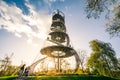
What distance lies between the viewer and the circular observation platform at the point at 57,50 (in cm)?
3483

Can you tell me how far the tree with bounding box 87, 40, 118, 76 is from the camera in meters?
39.7

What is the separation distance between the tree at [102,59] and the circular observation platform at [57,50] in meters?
6.74

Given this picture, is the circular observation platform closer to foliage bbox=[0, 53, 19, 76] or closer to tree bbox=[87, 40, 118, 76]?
tree bbox=[87, 40, 118, 76]

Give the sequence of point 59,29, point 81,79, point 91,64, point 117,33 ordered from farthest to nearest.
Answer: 1. point 91,64
2. point 59,29
3. point 81,79
4. point 117,33

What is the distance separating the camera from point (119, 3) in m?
12.7

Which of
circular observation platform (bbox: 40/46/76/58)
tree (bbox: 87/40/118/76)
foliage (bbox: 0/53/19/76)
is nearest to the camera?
circular observation platform (bbox: 40/46/76/58)

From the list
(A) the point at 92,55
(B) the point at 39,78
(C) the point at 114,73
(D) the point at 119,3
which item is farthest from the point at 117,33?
(C) the point at 114,73

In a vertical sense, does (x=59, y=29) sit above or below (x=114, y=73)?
above

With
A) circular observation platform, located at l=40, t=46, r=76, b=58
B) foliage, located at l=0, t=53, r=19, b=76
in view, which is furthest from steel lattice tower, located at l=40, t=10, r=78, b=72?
foliage, located at l=0, t=53, r=19, b=76

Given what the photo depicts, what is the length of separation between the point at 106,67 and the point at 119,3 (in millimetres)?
30275

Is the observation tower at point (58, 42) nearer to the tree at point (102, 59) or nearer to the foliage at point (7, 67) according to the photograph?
the tree at point (102, 59)

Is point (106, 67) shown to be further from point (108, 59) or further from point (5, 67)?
point (5, 67)

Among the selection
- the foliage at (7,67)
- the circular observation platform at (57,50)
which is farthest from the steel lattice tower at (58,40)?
the foliage at (7,67)

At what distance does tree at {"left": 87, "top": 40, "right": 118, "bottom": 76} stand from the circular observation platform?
6741 mm
